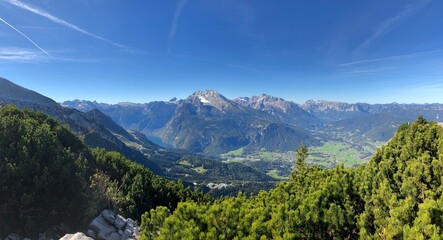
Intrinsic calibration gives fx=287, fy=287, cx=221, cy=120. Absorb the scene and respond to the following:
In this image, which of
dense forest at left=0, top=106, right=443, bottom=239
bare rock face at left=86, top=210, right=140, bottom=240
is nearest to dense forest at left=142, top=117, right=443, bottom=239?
dense forest at left=0, top=106, right=443, bottom=239

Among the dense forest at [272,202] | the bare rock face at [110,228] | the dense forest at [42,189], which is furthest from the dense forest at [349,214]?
the dense forest at [42,189]

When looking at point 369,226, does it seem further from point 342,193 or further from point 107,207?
point 107,207

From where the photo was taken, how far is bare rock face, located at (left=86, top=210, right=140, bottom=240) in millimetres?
38000

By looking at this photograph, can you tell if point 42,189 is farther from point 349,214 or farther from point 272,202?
point 349,214

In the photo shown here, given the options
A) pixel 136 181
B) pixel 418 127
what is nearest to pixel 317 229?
pixel 418 127

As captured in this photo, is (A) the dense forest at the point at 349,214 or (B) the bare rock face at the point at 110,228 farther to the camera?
(B) the bare rock face at the point at 110,228

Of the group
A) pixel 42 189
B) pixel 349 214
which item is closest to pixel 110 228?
pixel 42 189

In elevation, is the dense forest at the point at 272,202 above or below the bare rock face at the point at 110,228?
above

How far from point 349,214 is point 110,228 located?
32.0 m

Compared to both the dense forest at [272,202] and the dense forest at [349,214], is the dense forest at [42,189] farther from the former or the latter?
the dense forest at [349,214]

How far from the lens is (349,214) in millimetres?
22125

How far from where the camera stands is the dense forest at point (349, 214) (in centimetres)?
1684

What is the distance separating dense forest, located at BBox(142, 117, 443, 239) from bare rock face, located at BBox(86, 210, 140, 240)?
803 inches

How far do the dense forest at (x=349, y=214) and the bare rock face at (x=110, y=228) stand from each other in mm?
20400
